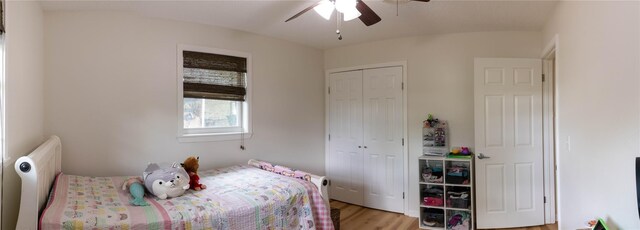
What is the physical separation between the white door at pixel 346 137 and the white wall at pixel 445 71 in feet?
1.83

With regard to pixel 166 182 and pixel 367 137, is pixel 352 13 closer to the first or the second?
pixel 166 182

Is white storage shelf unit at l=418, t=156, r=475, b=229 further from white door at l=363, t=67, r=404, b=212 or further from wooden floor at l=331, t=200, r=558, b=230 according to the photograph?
white door at l=363, t=67, r=404, b=212

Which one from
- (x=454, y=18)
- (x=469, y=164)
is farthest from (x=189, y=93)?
(x=469, y=164)

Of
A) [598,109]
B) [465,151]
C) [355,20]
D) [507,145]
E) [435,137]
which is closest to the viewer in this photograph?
[598,109]

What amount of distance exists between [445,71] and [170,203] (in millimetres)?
2917

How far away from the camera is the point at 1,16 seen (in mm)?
1477

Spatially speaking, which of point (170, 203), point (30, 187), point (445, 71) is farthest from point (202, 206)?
point (445, 71)

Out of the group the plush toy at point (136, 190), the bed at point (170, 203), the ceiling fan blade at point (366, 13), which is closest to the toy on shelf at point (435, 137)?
the bed at point (170, 203)

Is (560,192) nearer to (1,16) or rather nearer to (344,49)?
(344,49)

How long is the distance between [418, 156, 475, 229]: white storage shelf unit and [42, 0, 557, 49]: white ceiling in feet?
4.46

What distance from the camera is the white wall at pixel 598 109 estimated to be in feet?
4.39

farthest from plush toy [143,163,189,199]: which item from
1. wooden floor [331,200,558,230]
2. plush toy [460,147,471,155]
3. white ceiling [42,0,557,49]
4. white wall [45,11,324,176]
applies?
plush toy [460,147,471,155]

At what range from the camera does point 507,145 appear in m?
3.05

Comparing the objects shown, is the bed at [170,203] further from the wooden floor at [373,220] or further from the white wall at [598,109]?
the white wall at [598,109]
